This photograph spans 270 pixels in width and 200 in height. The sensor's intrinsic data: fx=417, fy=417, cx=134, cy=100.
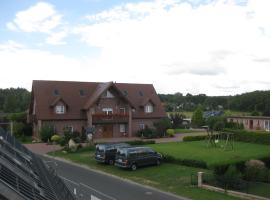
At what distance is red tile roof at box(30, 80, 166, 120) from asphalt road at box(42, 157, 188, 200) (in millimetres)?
23244

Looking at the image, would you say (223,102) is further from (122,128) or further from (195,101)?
(122,128)

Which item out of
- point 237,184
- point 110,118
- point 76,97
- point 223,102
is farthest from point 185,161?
point 223,102

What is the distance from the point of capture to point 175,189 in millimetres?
25141

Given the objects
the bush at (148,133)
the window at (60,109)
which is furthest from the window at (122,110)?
the window at (60,109)

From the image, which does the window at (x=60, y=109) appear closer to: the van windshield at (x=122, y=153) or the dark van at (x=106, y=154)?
the dark van at (x=106, y=154)

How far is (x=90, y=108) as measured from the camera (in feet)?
182

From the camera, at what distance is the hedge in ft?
152

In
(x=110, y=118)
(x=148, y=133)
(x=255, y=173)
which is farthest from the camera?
(x=148, y=133)

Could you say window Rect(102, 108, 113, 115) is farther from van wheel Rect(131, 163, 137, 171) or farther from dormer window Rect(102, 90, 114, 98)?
van wheel Rect(131, 163, 137, 171)

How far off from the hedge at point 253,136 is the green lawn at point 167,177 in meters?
17.9

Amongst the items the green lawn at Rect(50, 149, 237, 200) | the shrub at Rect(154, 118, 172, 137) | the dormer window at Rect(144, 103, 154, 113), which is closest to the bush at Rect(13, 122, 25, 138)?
the dormer window at Rect(144, 103, 154, 113)

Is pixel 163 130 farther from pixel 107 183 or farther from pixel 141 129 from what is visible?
pixel 107 183

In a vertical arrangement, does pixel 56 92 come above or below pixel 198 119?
above

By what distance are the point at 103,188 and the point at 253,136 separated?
2704 cm
